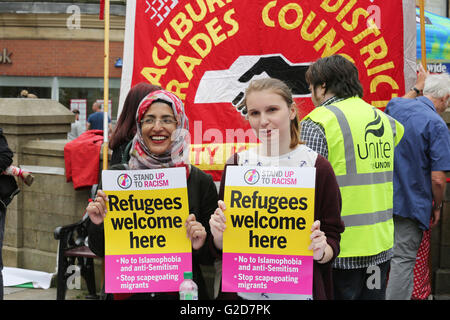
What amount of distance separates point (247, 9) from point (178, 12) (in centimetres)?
58

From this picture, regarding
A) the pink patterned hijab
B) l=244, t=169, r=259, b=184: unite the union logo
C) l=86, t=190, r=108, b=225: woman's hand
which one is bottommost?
l=86, t=190, r=108, b=225: woman's hand

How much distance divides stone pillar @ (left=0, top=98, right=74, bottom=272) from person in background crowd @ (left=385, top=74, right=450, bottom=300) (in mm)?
3787

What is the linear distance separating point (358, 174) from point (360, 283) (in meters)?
0.61

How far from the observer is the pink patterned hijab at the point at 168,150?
3012 mm

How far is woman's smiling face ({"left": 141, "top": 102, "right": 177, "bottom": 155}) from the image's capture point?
3.00m

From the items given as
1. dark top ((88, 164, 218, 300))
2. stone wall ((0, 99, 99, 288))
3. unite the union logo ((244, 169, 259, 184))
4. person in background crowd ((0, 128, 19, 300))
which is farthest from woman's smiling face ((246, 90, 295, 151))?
stone wall ((0, 99, 99, 288))

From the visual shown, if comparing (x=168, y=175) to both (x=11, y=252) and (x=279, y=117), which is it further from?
(x=11, y=252)

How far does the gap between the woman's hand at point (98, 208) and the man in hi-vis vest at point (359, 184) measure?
120 centimetres

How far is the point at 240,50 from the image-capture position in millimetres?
5414

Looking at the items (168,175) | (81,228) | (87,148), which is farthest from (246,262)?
(87,148)

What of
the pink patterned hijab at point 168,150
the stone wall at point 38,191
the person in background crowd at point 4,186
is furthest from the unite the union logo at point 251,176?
the stone wall at point 38,191

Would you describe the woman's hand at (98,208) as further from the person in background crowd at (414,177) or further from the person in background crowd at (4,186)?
the person in background crowd at (414,177)

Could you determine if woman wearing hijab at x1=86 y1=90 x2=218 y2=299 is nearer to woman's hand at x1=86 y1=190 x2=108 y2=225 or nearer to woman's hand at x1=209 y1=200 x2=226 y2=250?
woman's hand at x1=86 y1=190 x2=108 y2=225

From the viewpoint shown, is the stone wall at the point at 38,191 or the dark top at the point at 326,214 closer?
the dark top at the point at 326,214
